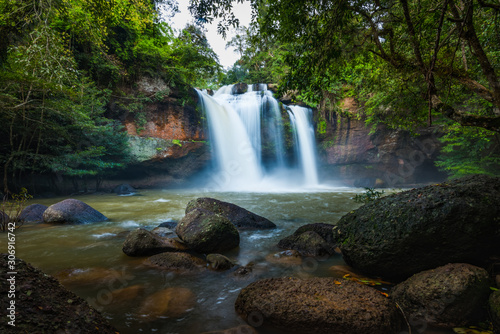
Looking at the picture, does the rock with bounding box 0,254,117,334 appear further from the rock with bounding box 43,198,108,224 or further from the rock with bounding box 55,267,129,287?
the rock with bounding box 43,198,108,224

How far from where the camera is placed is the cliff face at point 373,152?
18281 mm

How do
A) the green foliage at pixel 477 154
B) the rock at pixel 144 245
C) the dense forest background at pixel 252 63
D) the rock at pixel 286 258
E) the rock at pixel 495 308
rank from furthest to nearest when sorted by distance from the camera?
1. the green foliage at pixel 477 154
2. the rock at pixel 144 245
3. the rock at pixel 286 258
4. the dense forest background at pixel 252 63
5. the rock at pixel 495 308

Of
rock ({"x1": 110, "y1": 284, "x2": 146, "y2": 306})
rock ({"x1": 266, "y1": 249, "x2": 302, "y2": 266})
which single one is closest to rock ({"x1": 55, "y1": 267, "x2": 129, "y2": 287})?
rock ({"x1": 110, "y1": 284, "x2": 146, "y2": 306})

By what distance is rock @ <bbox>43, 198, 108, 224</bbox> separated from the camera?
6.43 m

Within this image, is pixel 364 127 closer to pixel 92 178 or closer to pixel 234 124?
pixel 234 124

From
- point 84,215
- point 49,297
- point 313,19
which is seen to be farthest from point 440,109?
point 84,215

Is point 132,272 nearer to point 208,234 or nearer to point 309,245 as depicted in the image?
point 208,234

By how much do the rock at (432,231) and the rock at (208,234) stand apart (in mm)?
2383

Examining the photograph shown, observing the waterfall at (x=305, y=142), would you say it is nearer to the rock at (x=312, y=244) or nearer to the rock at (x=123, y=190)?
the rock at (x=123, y=190)

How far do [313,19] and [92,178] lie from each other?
1664 cm

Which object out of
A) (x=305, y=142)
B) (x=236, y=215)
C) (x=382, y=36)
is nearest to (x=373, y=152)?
(x=305, y=142)

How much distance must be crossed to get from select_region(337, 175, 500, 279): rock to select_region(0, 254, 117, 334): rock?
3.25 m

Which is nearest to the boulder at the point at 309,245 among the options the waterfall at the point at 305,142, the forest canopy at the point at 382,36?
the forest canopy at the point at 382,36

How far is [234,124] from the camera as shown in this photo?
1939 centimetres
